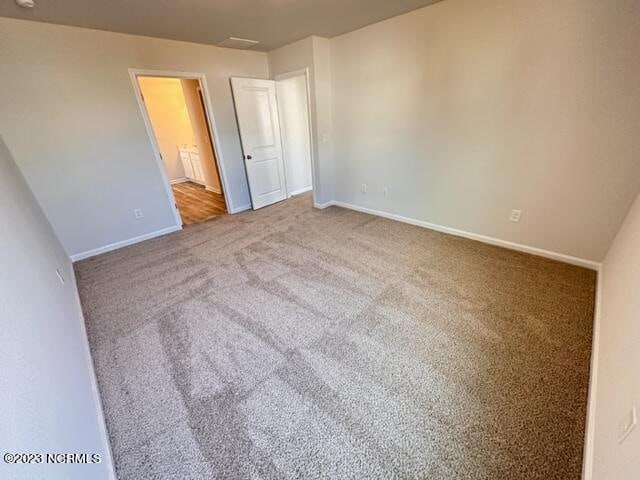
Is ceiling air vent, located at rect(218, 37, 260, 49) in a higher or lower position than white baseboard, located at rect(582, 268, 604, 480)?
higher

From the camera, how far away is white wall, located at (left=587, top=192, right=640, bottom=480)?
933 millimetres

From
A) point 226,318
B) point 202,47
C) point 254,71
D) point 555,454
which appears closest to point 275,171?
point 254,71

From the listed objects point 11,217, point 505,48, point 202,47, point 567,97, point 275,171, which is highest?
point 202,47

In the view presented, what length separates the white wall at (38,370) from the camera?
72cm

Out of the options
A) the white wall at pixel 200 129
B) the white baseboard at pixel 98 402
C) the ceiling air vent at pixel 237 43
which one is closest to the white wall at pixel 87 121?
the ceiling air vent at pixel 237 43

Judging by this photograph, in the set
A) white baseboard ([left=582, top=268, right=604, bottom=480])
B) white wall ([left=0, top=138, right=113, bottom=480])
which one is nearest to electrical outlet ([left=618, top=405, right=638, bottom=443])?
white baseboard ([left=582, top=268, right=604, bottom=480])

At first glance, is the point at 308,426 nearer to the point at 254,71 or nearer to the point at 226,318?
the point at 226,318

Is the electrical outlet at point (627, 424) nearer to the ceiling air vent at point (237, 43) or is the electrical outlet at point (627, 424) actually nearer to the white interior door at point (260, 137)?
the white interior door at point (260, 137)

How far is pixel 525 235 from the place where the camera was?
9.14 feet

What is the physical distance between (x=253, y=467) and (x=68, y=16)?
389 cm

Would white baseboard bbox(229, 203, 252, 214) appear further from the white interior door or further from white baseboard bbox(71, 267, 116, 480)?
white baseboard bbox(71, 267, 116, 480)

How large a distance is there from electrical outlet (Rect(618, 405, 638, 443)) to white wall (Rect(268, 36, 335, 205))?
3857 mm

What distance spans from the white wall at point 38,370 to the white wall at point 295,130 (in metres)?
3.84

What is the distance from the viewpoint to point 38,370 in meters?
0.94
